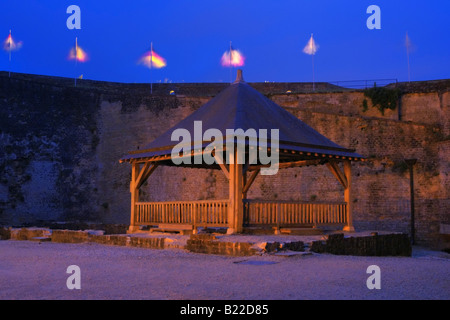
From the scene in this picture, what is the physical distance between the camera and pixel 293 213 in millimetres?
14305

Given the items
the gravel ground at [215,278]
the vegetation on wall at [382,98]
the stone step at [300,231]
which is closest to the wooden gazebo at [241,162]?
the stone step at [300,231]

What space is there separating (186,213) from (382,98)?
18440 mm

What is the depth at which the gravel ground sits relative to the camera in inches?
217

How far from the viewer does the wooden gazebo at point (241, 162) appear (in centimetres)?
1300

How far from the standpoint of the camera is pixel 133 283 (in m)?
6.31

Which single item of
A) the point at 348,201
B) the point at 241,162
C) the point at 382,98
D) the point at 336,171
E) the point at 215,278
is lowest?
the point at 215,278

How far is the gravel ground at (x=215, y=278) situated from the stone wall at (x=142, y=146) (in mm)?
16631

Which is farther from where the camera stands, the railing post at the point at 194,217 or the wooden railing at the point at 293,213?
the railing post at the point at 194,217

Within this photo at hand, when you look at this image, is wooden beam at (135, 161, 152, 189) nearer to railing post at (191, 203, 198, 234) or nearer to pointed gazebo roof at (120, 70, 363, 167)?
pointed gazebo roof at (120, 70, 363, 167)

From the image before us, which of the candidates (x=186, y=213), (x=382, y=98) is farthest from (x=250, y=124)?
(x=382, y=98)

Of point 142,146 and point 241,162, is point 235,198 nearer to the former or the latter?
point 241,162

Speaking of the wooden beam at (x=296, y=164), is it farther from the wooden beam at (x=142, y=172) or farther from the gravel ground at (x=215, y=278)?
the gravel ground at (x=215, y=278)
